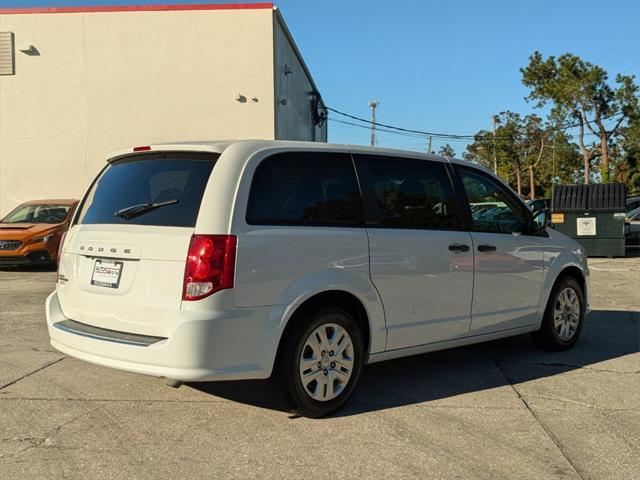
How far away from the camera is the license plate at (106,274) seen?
13.2 feet

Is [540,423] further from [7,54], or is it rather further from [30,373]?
[7,54]

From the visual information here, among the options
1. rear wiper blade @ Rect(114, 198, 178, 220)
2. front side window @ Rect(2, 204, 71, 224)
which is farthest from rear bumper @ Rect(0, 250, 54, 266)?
rear wiper blade @ Rect(114, 198, 178, 220)

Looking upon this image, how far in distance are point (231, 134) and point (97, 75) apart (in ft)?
13.5

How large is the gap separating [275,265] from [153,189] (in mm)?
1012

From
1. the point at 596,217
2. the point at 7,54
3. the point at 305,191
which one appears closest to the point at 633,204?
the point at 596,217

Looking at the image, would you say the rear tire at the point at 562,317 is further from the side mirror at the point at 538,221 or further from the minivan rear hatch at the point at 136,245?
the minivan rear hatch at the point at 136,245

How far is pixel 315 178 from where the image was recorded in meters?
4.35

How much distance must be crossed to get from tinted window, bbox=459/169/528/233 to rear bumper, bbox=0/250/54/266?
33.3 ft

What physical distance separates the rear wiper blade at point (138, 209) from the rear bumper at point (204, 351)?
76 cm

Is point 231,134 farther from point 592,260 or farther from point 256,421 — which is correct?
point 256,421

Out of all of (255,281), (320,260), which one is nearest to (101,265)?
(255,281)

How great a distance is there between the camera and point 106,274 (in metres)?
4.11

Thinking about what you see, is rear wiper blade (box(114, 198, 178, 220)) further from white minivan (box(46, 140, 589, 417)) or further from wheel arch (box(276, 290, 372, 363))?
wheel arch (box(276, 290, 372, 363))

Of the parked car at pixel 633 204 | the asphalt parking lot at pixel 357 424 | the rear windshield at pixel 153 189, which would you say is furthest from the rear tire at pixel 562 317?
the parked car at pixel 633 204
